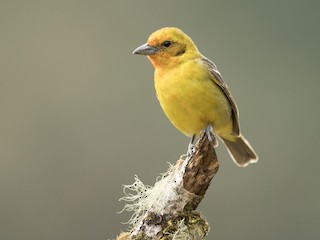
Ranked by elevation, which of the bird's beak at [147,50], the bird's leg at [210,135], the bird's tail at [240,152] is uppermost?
the bird's tail at [240,152]

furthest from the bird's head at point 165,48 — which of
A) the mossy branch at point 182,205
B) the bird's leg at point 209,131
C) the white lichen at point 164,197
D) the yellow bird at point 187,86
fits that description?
the mossy branch at point 182,205

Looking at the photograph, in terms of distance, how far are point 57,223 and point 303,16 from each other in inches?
187

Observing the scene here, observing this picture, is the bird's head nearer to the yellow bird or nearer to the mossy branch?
the yellow bird

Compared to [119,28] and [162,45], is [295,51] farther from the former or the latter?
[162,45]

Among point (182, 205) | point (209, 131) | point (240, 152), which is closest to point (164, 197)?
point (182, 205)

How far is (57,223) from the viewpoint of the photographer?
999 centimetres

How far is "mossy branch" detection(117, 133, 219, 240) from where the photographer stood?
14.2 ft

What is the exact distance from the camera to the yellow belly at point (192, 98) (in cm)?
529

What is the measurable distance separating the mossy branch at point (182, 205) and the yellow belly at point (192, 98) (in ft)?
2.80

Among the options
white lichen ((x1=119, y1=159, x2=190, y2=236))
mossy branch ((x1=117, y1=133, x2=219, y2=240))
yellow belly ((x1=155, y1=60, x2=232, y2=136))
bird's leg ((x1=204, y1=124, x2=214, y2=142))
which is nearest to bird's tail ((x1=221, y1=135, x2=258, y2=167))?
yellow belly ((x1=155, y1=60, x2=232, y2=136))

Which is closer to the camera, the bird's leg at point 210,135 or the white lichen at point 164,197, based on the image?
the white lichen at point 164,197

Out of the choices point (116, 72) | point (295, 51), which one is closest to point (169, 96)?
point (116, 72)

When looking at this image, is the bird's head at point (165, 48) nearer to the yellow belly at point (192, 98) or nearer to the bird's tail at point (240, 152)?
the yellow belly at point (192, 98)

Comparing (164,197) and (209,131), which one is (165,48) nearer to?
(209,131)
